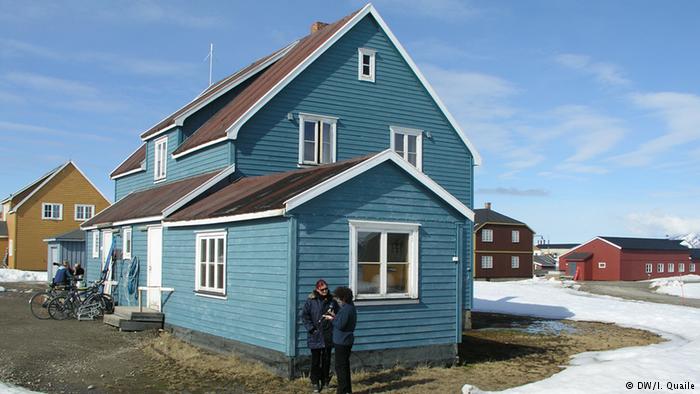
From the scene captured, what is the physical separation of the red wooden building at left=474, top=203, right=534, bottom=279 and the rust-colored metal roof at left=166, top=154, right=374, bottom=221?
46.7 m

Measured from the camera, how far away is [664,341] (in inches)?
839

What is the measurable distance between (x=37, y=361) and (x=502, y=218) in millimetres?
55297

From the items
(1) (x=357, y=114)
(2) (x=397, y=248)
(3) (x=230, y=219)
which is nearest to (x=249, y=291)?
(3) (x=230, y=219)

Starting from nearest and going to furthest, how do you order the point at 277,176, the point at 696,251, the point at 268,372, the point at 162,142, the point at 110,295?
the point at 268,372, the point at 277,176, the point at 110,295, the point at 162,142, the point at 696,251

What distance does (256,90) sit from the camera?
23078mm

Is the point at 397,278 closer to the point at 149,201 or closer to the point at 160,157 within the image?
the point at 149,201

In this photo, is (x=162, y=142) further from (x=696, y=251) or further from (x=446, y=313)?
(x=696, y=251)

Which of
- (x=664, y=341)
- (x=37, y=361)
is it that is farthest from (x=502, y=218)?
(x=37, y=361)

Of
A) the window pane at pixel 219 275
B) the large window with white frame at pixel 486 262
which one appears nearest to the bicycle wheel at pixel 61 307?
the window pane at pixel 219 275

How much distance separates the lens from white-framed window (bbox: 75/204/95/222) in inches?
2327

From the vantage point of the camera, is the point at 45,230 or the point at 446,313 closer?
the point at 446,313

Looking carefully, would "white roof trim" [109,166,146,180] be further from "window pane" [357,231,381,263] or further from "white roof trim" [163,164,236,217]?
"window pane" [357,231,381,263]

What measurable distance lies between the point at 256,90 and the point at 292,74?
6.80 feet

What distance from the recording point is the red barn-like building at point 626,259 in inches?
2854
